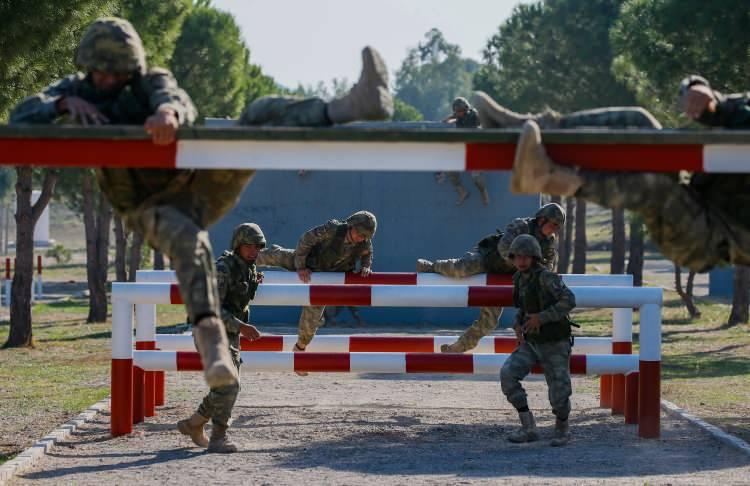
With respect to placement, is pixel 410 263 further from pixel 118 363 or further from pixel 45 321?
pixel 118 363

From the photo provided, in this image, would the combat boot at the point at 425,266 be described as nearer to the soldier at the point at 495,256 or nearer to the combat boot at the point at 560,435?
the soldier at the point at 495,256

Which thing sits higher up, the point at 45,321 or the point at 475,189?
the point at 475,189

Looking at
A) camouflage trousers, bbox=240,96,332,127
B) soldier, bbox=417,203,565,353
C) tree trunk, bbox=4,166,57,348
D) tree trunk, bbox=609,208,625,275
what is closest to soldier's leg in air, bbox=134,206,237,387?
camouflage trousers, bbox=240,96,332,127

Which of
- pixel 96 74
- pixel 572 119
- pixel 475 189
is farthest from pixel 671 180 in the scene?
pixel 475 189

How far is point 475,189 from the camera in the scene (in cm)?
2795

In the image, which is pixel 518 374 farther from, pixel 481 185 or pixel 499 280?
pixel 481 185

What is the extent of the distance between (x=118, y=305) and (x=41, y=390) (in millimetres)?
4567

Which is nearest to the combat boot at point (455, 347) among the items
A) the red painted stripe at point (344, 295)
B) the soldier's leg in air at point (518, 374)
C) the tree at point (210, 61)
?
the soldier's leg in air at point (518, 374)

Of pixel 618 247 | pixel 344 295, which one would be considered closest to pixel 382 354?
pixel 344 295

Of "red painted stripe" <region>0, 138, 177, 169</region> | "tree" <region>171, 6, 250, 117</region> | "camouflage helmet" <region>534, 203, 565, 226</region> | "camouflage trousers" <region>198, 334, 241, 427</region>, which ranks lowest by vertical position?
"camouflage trousers" <region>198, 334, 241, 427</region>

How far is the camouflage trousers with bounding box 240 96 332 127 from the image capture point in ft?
23.7

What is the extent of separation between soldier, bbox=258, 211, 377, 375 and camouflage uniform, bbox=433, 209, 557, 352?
2.50 ft

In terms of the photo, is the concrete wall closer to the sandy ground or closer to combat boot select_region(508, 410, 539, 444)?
the sandy ground

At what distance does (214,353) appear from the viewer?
22.2ft
